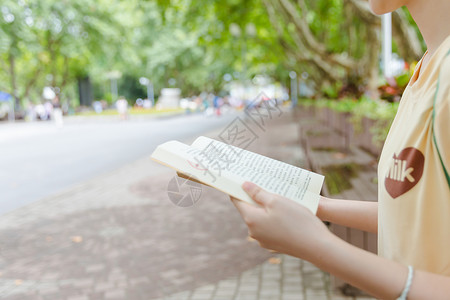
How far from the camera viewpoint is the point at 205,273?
420 centimetres

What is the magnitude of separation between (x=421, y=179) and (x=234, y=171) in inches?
15.9

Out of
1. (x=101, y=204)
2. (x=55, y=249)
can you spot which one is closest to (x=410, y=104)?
(x=55, y=249)

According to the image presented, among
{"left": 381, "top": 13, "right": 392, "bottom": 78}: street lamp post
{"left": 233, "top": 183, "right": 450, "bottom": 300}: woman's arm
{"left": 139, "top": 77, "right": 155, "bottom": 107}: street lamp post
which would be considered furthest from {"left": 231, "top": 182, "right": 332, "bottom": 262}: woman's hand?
{"left": 139, "top": 77, "right": 155, "bottom": 107}: street lamp post

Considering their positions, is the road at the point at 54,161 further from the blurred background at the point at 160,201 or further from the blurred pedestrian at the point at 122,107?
the blurred pedestrian at the point at 122,107

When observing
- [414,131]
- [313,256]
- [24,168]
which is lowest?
[24,168]

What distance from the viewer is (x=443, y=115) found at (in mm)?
898

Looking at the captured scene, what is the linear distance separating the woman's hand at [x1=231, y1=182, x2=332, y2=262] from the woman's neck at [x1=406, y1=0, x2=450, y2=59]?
49 cm

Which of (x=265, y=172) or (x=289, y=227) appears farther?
(x=265, y=172)

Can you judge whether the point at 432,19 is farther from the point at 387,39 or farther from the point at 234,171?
the point at 387,39

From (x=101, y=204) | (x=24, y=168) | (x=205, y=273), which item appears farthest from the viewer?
(x=24, y=168)

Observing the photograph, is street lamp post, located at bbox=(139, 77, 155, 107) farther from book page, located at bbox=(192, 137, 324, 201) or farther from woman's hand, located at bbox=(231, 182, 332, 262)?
woman's hand, located at bbox=(231, 182, 332, 262)

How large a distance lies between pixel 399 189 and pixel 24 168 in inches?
439

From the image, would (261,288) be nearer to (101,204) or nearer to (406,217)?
(406,217)

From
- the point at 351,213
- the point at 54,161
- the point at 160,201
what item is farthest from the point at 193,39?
the point at 351,213
